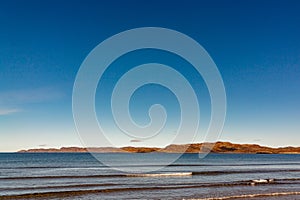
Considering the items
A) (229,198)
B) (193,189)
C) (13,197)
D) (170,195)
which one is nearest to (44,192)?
(13,197)

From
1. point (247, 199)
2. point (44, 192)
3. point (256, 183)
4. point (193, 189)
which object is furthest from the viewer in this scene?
point (256, 183)

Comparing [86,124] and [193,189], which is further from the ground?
[86,124]

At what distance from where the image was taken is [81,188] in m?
28.7

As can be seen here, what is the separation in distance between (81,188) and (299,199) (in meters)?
16.2

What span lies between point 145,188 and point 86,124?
8.67 metres

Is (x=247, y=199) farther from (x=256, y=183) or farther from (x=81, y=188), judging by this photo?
(x=81, y=188)

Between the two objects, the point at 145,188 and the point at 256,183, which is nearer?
the point at 145,188

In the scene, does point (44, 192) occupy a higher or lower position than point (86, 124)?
lower

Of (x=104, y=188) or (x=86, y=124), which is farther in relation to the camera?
(x=104, y=188)

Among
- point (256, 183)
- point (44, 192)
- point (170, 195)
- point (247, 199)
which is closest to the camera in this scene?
point (247, 199)

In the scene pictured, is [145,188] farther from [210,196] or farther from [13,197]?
[13,197]

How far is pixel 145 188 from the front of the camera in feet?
→ 93.2

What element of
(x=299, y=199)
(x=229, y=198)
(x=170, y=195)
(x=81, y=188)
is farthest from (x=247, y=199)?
(x=81, y=188)

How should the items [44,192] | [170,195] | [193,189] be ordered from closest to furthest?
1. [170,195]
2. [44,192]
3. [193,189]
